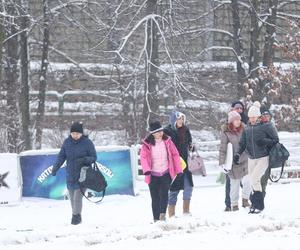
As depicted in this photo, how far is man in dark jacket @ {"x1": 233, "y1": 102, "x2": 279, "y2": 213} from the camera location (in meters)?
10.9

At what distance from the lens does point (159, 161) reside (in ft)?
34.2

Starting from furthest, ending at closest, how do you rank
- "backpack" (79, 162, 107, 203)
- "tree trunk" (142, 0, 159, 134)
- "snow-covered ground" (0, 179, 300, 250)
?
"tree trunk" (142, 0, 159, 134) < "backpack" (79, 162, 107, 203) < "snow-covered ground" (0, 179, 300, 250)

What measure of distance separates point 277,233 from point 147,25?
11.3 m

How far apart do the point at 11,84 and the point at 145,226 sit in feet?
39.6

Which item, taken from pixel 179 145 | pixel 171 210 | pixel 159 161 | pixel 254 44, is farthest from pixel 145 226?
pixel 254 44

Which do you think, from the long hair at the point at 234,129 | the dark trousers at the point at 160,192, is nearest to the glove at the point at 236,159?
the long hair at the point at 234,129

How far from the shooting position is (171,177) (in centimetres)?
1051

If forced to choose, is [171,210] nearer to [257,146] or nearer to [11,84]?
[257,146]

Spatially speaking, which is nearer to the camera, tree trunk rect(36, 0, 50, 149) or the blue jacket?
the blue jacket

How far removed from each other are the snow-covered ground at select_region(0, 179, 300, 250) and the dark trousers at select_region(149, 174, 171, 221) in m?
0.32

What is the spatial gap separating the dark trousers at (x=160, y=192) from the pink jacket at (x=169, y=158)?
0.26 ft

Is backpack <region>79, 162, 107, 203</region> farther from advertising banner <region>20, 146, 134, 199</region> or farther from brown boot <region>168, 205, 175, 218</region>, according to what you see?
A: advertising banner <region>20, 146, 134, 199</region>

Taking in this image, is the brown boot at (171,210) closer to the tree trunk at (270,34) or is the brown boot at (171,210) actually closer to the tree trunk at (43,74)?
the tree trunk at (43,74)

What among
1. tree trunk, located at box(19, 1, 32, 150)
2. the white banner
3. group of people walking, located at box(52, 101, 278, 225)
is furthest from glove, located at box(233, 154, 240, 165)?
tree trunk, located at box(19, 1, 32, 150)
